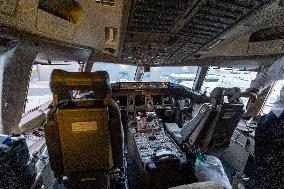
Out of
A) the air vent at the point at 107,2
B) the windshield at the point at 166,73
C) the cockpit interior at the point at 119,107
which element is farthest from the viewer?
the windshield at the point at 166,73

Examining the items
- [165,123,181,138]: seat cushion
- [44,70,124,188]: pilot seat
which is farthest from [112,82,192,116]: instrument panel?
[44,70,124,188]: pilot seat

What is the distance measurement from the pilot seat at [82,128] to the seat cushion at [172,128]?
7.31ft

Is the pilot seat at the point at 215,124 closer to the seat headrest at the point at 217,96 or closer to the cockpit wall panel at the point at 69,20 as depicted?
the seat headrest at the point at 217,96

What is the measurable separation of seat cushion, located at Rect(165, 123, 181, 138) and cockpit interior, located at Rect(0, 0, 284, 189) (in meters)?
0.08

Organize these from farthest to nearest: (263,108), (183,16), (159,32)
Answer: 1. (263,108)
2. (159,32)
3. (183,16)

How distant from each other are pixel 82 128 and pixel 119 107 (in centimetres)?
85

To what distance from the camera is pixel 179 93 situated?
17.1ft

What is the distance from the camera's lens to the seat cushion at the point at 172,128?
4548 mm

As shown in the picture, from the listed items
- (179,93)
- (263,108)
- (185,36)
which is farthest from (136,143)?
(263,108)

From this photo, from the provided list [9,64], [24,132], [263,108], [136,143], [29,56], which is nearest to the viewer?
[9,64]

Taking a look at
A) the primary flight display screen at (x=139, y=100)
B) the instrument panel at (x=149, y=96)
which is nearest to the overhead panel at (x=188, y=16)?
the instrument panel at (x=149, y=96)

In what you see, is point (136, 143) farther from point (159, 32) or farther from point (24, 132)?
point (159, 32)

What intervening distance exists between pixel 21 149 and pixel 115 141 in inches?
32.6

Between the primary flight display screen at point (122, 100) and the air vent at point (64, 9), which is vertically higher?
the air vent at point (64, 9)
